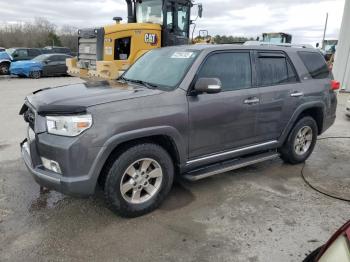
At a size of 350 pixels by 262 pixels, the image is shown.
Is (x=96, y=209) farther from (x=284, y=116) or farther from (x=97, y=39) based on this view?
(x=97, y=39)

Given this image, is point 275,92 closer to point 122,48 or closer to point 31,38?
point 122,48

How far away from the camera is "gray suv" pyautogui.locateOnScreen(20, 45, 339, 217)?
10.1 ft

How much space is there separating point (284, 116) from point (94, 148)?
2.89 metres

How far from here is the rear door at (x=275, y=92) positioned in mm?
4430

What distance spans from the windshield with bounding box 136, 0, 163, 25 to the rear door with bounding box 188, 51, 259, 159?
6.75 metres

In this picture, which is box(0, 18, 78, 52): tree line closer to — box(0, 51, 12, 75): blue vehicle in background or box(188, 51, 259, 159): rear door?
box(0, 51, 12, 75): blue vehicle in background

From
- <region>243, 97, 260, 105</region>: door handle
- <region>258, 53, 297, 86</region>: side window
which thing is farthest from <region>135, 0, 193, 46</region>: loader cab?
<region>243, 97, 260, 105</region>: door handle

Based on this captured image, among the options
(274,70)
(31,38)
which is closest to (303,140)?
(274,70)

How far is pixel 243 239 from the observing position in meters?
3.20

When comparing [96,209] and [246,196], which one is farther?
[246,196]

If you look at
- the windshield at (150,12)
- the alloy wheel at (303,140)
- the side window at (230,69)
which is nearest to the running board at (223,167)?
the alloy wheel at (303,140)

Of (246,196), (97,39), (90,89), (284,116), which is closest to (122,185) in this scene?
(90,89)

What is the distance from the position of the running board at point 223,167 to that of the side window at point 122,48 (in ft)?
20.4

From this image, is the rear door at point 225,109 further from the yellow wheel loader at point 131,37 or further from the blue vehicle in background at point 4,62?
the blue vehicle in background at point 4,62
